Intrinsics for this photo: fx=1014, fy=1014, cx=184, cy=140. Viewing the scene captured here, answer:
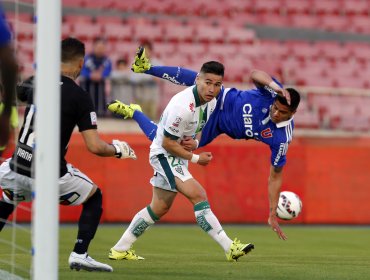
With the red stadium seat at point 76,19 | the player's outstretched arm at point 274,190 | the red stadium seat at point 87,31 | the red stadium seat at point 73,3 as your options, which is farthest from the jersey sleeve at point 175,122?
the red stadium seat at point 73,3

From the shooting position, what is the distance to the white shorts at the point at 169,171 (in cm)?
1049

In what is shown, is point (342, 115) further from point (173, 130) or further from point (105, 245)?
point (173, 130)

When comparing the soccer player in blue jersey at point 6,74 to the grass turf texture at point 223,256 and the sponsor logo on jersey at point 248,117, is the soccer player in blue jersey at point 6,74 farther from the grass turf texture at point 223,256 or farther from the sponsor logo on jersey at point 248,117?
the sponsor logo on jersey at point 248,117

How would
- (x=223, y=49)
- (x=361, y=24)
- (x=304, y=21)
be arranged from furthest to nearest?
(x=361, y=24) → (x=304, y=21) → (x=223, y=49)

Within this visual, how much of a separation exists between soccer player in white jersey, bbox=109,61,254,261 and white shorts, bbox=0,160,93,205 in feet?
4.66

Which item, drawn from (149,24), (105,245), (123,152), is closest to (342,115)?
(149,24)

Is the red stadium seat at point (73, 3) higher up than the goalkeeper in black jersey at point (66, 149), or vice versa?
the red stadium seat at point (73, 3)

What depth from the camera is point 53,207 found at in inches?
265

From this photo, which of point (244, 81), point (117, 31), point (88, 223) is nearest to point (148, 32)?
point (117, 31)

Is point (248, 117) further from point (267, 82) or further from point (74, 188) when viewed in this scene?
point (74, 188)

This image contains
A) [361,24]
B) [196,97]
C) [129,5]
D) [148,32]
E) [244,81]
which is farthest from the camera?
[361,24]

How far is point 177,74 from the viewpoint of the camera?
38.4 feet

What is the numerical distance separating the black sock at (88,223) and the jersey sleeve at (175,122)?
1309mm

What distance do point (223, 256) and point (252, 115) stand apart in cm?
170
